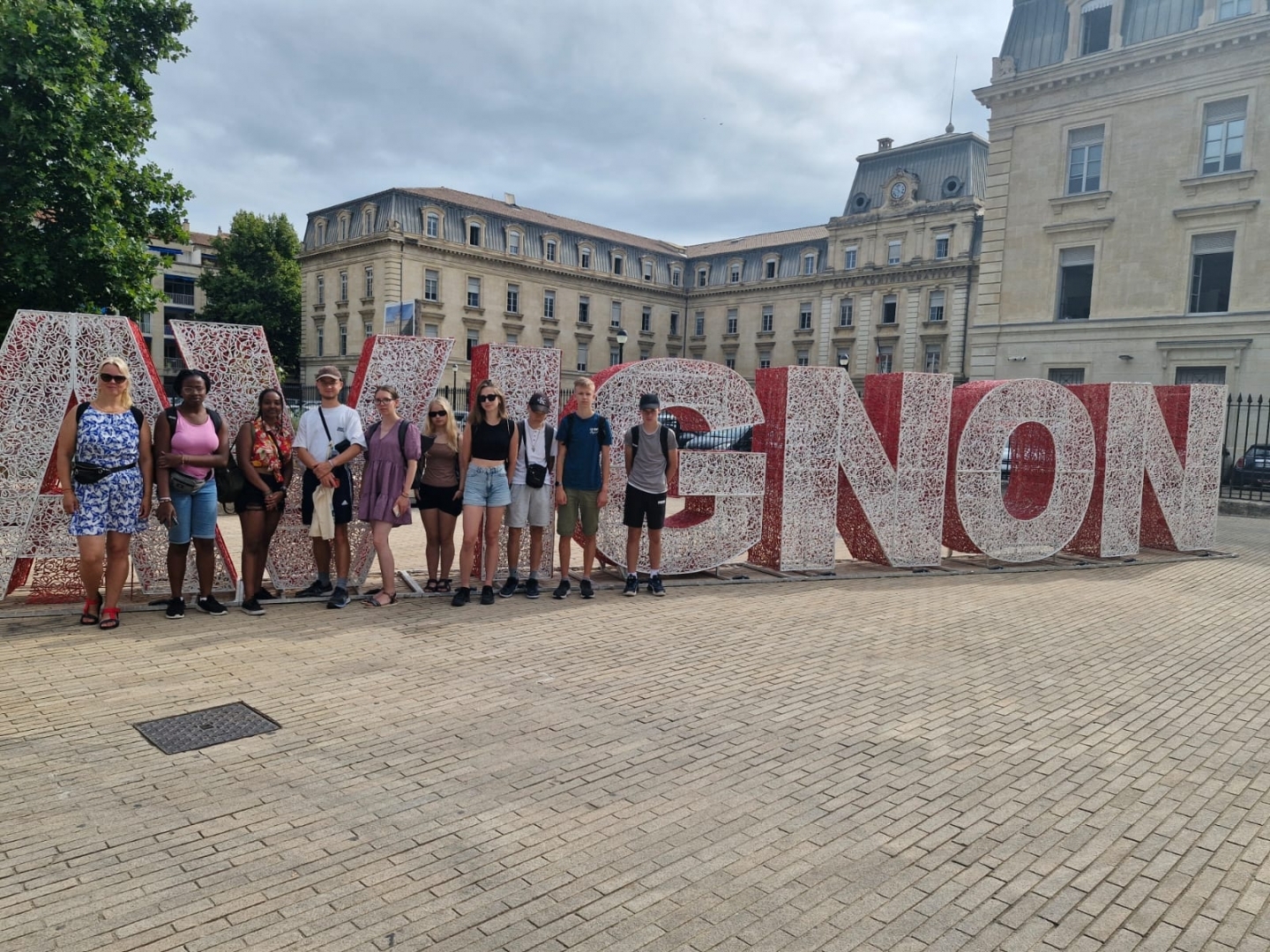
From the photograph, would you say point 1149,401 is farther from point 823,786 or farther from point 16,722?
point 16,722

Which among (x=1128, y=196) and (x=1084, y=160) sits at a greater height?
(x=1084, y=160)

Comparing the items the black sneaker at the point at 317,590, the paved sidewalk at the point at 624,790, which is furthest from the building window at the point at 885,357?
the black sneaker at the point at 317,590

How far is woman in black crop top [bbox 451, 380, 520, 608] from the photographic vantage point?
7.85 m

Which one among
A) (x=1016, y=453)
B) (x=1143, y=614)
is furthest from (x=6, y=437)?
(x=1016, y=453)

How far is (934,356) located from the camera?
180ft

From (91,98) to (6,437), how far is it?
36.9 ft

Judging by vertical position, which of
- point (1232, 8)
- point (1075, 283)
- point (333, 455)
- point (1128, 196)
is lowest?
point (333, 455)

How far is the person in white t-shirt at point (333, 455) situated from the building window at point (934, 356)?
51.8m

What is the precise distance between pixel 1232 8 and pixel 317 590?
3030cm

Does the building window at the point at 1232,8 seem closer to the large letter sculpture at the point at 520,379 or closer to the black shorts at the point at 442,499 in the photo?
the large letter sculpture at the point at 520,379

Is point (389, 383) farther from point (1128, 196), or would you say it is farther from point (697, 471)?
point (1128, 196)

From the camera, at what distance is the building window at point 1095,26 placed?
87.9ft

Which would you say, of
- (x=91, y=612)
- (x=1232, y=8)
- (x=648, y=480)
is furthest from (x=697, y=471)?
(x=1232, y=8)

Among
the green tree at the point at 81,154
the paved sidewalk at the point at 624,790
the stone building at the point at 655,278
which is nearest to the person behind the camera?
the paved sidewalk at the point at 624,790
